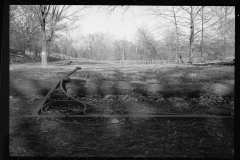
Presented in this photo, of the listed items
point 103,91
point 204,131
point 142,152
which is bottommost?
point 142,152

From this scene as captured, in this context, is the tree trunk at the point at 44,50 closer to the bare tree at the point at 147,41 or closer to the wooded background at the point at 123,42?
the wooded background at the point at 123,42

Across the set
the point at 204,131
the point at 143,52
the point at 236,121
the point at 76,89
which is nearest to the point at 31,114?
the point at 76,89

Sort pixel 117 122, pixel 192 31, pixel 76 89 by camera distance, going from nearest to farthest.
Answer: pixel 117 122 < pixel 192 31 < pixel 76 89

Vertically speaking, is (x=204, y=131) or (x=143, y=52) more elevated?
(x=143, y=52)

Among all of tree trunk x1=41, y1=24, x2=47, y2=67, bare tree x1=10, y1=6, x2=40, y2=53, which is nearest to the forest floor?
tree trunk x1=41, y1=24, x2=47, y2=67

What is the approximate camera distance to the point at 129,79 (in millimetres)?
2066

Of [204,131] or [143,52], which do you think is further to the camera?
[143,52]

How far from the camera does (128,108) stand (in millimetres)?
1892

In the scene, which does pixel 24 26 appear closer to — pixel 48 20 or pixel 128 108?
pixel 48 20

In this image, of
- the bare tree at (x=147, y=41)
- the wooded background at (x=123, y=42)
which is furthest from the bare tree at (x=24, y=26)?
the bare tree at (x=147, y=41)

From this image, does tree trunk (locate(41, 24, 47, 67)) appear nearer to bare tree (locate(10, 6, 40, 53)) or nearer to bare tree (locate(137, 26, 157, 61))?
bare tree (locate(10, 6, 40, 53))

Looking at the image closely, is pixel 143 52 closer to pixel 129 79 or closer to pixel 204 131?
pixel 129 79

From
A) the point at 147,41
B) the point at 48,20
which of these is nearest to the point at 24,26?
the point at 48,20

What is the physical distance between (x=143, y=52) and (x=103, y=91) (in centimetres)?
62
